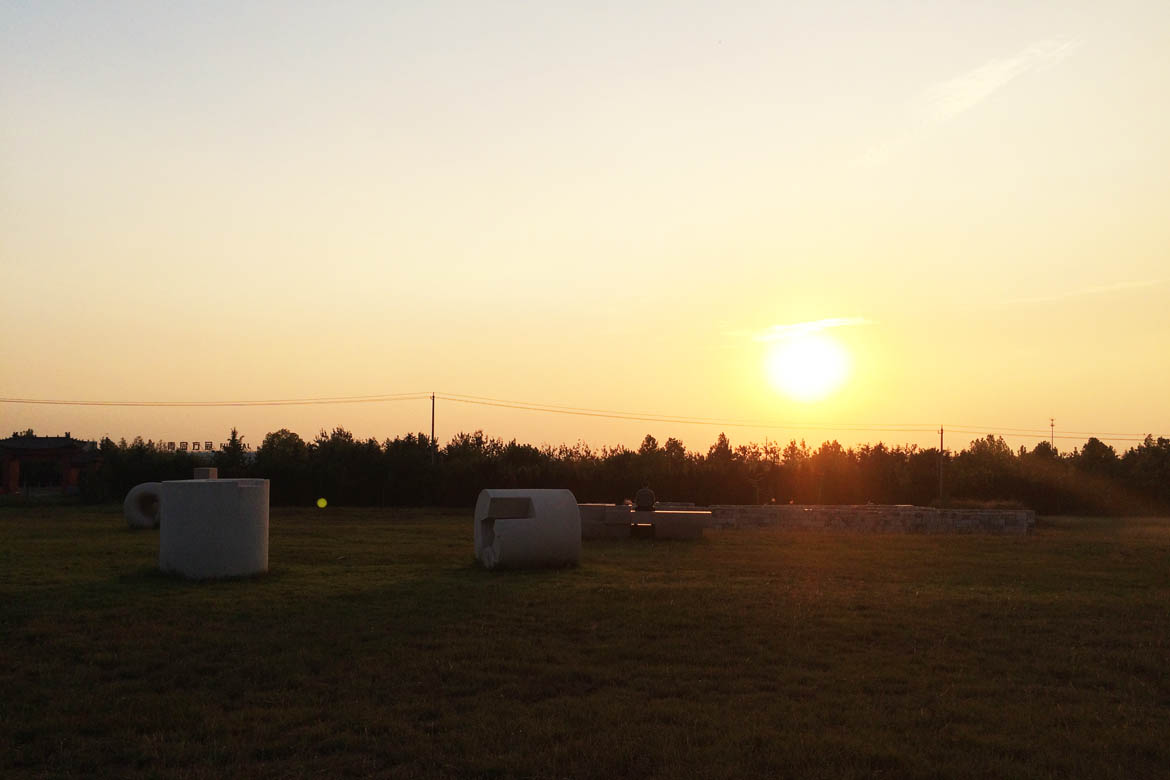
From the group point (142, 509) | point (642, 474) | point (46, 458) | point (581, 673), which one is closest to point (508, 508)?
point (581, 673)

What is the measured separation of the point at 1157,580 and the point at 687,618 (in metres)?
9.76

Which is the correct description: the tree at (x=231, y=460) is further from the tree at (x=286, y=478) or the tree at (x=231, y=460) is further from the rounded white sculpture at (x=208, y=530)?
the rounded white sculpture at (x=208, y=530)

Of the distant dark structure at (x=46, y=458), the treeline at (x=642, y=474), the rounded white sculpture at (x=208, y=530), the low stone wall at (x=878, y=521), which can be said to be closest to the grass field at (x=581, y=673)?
the rounded white sculpture at (x=208, y=530)

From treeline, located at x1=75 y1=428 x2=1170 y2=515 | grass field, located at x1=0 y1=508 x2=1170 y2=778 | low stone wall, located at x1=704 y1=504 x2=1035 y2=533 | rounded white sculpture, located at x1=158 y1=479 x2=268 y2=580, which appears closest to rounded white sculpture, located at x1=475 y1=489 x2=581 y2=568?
grass field, located at x1=0 y1=508 x2=1170 y2=778

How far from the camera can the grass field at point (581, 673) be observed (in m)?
6.58

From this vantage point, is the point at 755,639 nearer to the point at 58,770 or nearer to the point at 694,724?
the point at 694,724

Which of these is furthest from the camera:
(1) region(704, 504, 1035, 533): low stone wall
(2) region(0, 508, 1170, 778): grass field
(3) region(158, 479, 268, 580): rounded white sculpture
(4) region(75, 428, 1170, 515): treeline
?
(4) region(75, 428, 1170, 515): treeline

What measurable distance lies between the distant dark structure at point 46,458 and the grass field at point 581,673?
159 ft

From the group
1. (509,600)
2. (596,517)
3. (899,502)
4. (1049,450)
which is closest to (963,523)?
(596,517)

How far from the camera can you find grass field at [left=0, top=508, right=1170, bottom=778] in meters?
6.58

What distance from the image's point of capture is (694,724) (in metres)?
7.28

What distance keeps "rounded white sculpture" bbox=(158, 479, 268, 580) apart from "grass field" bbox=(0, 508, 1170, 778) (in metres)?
0.48

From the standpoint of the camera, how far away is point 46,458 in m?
63.8

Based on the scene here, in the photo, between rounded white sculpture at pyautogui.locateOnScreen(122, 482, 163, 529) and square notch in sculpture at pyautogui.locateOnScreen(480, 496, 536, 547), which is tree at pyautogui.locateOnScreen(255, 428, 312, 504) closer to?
rounded white sculpture at pyautogui.locateOnScreen(122, 482, 163, 529)
